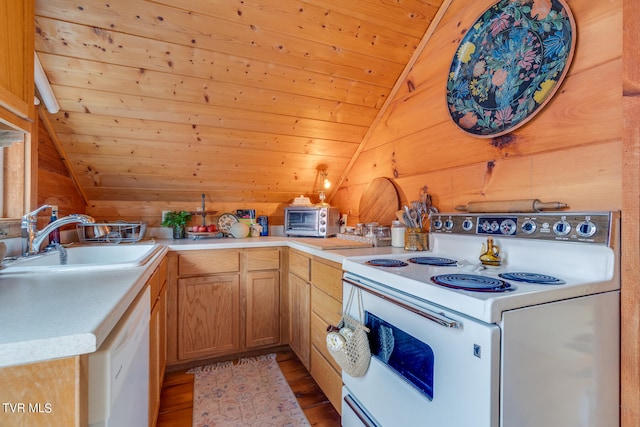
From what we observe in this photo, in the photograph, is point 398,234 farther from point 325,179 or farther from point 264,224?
point 264,224

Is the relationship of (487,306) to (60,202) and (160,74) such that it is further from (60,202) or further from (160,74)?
(60,202)

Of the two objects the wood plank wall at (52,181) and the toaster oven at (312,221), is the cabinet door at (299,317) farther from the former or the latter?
the wood plank wall at (52,181)

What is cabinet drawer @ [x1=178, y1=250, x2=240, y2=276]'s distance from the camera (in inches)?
82.4

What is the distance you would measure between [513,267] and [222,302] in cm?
181

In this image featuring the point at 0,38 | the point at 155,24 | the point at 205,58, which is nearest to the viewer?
the point at 0,38

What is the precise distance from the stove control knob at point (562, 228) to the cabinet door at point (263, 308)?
69.3 inches

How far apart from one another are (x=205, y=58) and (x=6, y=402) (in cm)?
178

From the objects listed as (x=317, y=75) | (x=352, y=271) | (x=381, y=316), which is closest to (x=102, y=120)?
(x=317, y=75)

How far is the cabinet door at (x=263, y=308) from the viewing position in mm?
2256

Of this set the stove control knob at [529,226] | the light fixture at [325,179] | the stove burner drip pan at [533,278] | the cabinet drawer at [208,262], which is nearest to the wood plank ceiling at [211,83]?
the light fixture at [325,179]

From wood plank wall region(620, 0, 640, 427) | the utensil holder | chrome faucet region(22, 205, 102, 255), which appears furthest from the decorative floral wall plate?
chrome faucet region(22, 205, 102, 255)

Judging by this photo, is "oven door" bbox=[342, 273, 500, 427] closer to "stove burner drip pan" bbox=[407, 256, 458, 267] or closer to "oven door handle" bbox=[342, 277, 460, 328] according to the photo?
"oven door handle" bbox=[342, 277, 460, 328]

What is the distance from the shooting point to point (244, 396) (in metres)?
1.81

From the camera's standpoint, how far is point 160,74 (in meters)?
1.80
